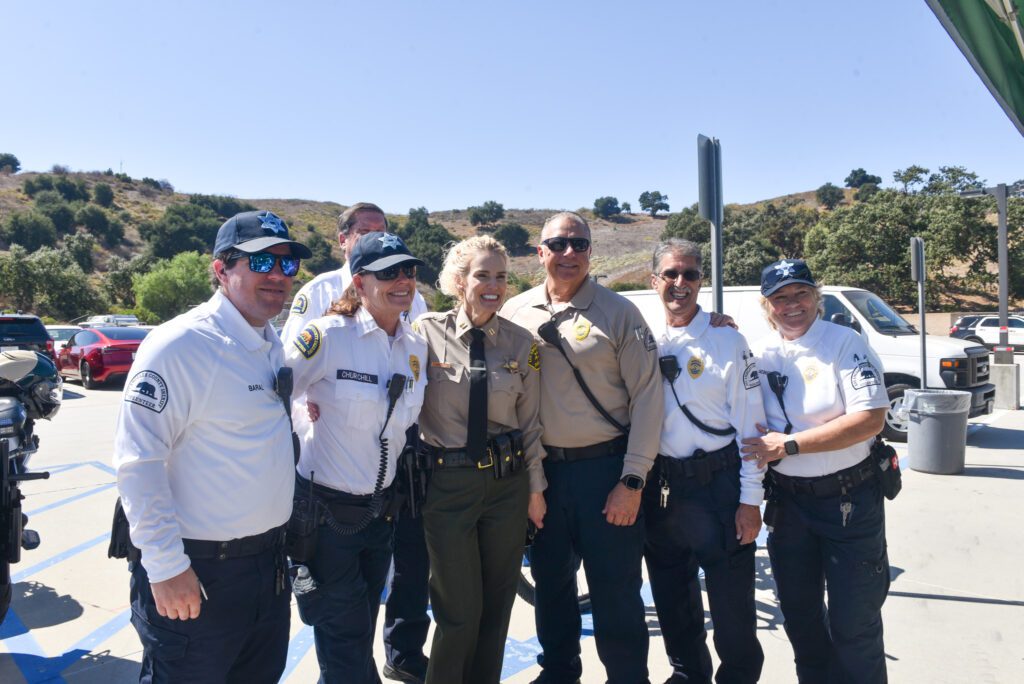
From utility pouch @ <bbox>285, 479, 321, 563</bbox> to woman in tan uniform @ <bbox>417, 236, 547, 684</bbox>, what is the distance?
53 centimetres

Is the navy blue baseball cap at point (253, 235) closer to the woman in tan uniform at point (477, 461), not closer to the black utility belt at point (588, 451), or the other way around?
the woman in tan uniform at point (477, 461)

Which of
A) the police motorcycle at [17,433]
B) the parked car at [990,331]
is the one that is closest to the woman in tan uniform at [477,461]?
the police motorcycle at [17,433]

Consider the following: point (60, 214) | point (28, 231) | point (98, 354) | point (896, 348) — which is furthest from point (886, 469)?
point (60, 214)

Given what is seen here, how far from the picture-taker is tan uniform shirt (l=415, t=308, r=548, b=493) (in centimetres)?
286

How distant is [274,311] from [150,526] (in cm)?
81

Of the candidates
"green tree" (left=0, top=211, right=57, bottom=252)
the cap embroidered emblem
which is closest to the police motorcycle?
the cap embroidered emblem

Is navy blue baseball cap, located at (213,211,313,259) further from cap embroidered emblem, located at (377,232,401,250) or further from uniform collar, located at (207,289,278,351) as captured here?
cap embroidered emblem, located at (377,232,401,250)

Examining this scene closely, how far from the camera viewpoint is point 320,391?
263 cm

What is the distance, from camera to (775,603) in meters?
4.29

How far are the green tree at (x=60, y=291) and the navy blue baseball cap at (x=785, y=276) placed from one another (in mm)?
47453

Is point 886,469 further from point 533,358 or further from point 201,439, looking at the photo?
point 201,439

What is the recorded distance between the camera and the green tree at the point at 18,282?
39.7 metres

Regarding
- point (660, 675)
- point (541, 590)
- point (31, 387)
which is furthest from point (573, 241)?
point (31, 387)

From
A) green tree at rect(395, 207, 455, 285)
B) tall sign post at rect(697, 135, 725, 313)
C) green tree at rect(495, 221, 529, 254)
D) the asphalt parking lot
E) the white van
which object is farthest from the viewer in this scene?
green tree at rect(495, 221, 529, 254)
